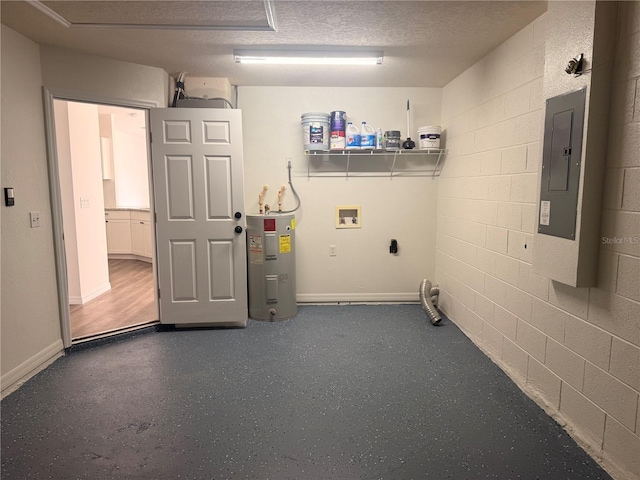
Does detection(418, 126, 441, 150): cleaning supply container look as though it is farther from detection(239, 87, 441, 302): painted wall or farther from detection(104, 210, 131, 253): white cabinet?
detection(104, 210, 131, 253): white cabinet

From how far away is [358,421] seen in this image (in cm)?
231

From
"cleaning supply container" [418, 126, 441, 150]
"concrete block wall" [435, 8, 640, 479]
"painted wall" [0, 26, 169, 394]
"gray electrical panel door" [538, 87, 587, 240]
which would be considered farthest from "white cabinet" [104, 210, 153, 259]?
"gray electrical panel door" [538, 87, 587, 240]

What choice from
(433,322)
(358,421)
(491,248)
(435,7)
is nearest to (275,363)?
(358,421)

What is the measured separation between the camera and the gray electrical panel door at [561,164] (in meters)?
1.96

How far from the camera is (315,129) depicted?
4.02 metres

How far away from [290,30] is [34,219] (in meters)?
2.32

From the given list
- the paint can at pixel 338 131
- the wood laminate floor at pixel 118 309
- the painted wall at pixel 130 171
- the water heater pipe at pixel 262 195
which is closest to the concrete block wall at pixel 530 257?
the paint can at pixel 338 131

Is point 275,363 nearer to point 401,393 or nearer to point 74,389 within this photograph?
point 401,393

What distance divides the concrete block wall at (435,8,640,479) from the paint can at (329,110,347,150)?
3.67 feet

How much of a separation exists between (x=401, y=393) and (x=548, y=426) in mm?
856

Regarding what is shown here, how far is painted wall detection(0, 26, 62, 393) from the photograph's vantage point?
262cm

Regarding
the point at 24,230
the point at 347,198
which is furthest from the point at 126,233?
the point at 347,198

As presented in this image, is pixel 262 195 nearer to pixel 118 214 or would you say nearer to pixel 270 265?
pixel 270 265

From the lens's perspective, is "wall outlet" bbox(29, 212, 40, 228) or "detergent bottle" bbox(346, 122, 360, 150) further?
"detergent bottle" bbox(346, 122, 360, 150)
